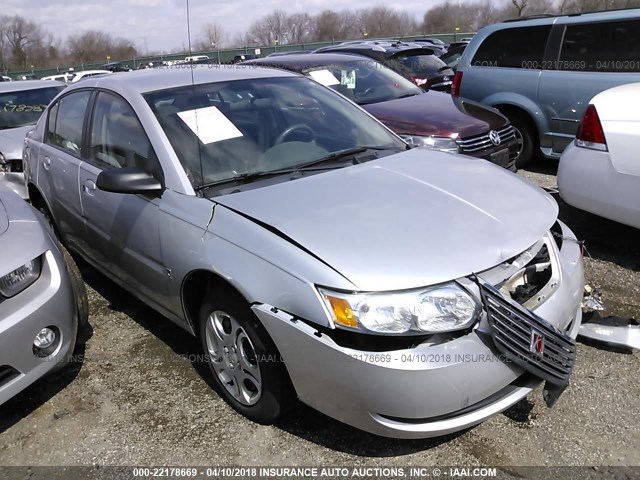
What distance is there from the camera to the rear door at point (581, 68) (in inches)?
225

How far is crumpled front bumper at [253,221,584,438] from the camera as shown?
1967 millimetres

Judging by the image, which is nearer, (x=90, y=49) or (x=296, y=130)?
(x=296, y=130)

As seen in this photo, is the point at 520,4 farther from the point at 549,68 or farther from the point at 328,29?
the point at 549,68

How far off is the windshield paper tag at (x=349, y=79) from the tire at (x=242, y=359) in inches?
176

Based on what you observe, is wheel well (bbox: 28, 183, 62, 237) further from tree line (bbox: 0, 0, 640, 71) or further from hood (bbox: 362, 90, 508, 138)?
tree line (bbox: 0, 0, 640, 71)

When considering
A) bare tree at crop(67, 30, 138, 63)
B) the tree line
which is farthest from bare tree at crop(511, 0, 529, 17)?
bare tree at crop(67, 30, 138, 63)

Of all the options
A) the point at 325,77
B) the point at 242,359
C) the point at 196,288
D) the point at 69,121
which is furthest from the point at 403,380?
the point at 325,77

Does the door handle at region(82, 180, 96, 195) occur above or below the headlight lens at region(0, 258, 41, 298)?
above

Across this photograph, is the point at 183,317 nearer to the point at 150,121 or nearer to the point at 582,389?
the point at 150,121

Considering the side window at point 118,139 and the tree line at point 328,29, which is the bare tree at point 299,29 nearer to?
the tree line at point 328,29

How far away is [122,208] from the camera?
10.2ft

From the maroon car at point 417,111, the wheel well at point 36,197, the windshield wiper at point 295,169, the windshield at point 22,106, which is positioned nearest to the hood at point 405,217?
the windshield wiper at point 295,169

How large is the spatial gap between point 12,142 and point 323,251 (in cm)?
580

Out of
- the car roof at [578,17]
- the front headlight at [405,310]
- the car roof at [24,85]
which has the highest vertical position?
the car roof at [578,17]
